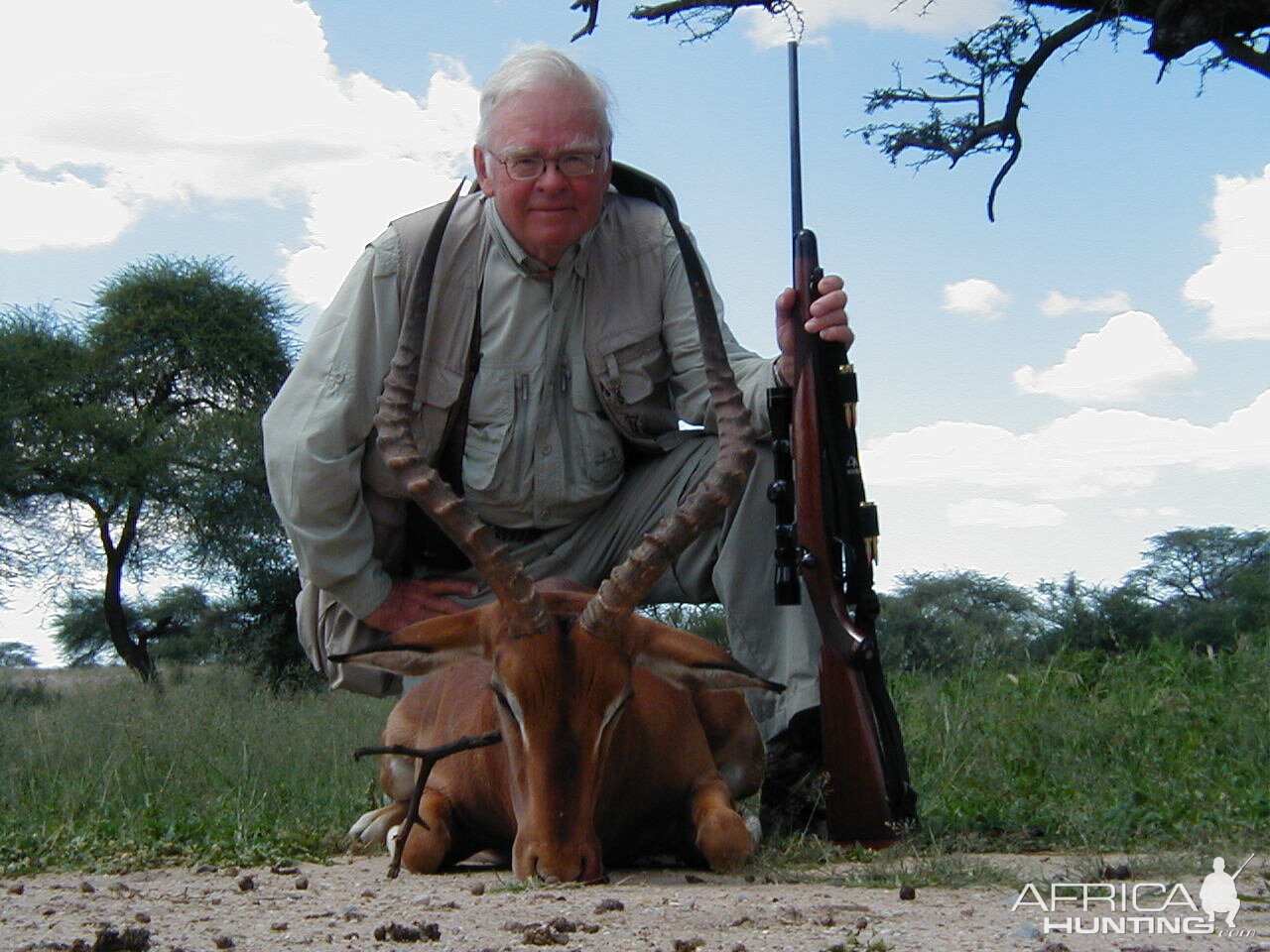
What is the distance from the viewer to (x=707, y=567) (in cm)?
488

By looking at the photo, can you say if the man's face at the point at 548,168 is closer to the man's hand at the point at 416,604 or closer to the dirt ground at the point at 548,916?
the man's hand at the point at 416,604

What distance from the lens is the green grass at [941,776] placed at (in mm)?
4035

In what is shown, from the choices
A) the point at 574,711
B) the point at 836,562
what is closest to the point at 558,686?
the point at 574,711

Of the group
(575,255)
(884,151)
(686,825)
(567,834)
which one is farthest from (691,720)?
(884,151)

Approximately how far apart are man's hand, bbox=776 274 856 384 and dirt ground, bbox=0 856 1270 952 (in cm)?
147

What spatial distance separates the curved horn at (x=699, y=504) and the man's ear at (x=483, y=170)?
689 millimetres

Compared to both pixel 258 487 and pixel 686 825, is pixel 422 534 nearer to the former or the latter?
pixel 686 825

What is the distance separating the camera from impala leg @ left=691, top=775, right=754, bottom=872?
145 inches

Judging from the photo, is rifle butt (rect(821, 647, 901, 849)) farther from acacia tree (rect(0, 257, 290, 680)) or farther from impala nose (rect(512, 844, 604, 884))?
acacia tree (rect(0, 257, 290, 680))

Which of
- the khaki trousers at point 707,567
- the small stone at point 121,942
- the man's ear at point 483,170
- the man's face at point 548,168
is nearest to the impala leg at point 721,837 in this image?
the khaki trousers at point 707,567

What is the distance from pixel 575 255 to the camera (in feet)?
15.9

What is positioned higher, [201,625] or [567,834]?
[201,625]

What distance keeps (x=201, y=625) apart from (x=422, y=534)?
13.1 m

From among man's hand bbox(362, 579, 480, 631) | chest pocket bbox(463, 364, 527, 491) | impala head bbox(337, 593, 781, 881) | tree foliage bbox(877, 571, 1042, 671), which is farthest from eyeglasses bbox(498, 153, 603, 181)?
tree foliage bbox(877, 571, 1042, 671)
